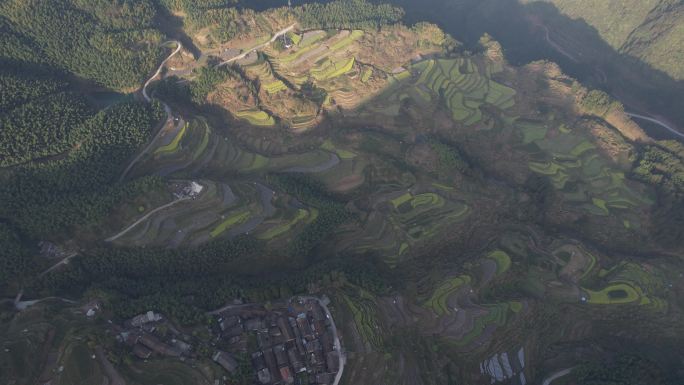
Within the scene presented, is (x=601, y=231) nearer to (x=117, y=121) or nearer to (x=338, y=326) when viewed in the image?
(x=338, y=326)

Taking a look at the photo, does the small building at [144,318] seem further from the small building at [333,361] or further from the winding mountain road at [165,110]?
the winding mountain road at [165,110]

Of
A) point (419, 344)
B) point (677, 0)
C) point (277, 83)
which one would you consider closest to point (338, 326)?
point (419, 344)

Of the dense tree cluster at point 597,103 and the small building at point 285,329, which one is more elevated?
the dense tree cluster at point 597,103

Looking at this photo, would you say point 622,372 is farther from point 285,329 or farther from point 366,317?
point 285,329

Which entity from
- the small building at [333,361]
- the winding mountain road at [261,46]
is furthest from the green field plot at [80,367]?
the winding mountain road at [261,46]

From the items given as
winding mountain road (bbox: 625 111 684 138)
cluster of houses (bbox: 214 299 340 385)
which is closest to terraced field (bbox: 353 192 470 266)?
cluster of houses (bbox: 214 299 340 385)

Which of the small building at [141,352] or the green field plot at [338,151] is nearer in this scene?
the small building at [141,352]
